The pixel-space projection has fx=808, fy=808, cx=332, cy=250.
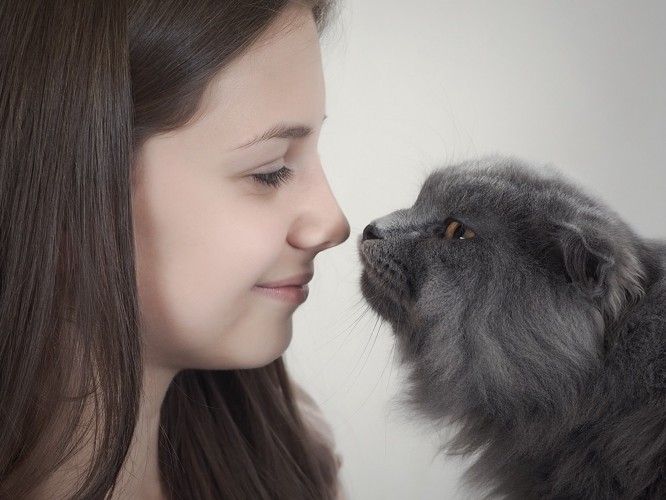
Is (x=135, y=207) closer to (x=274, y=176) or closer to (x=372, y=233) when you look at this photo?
(x=274, y=176)

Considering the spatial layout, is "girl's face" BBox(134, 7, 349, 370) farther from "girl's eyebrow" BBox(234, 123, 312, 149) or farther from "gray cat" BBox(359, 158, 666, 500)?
"gray cat" BBox(359, 158, 666, 500)

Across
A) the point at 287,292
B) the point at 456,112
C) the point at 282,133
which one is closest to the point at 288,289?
the point at 287,292

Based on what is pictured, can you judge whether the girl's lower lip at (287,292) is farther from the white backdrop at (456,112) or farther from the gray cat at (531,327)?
the white backdrop at (456,112)

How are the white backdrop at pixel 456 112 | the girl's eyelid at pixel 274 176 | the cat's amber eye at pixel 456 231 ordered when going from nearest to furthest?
1. the girl's eyelid at pixel 274 176
2. the cat's amber eye at pixel 456 231
3. the white backdrop at pixel 456 112

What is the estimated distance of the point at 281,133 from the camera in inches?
49.8

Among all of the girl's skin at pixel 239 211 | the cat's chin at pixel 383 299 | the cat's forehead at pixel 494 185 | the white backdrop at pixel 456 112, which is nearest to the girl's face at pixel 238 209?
the girl's skin at pixel 239 211

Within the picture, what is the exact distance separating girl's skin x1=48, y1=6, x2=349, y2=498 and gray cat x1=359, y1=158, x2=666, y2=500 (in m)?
0.17

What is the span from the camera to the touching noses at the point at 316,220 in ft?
4.43

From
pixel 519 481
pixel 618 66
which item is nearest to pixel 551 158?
pixel 618 66

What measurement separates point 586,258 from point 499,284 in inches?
5.7

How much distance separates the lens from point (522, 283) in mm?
1304

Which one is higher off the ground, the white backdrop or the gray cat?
the white backdrop

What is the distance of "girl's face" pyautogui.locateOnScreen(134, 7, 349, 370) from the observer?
4.04 feet

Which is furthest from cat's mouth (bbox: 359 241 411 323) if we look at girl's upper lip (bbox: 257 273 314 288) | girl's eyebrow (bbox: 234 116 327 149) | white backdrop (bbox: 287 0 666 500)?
white backdrop (bbox: 287 0 666 500)
